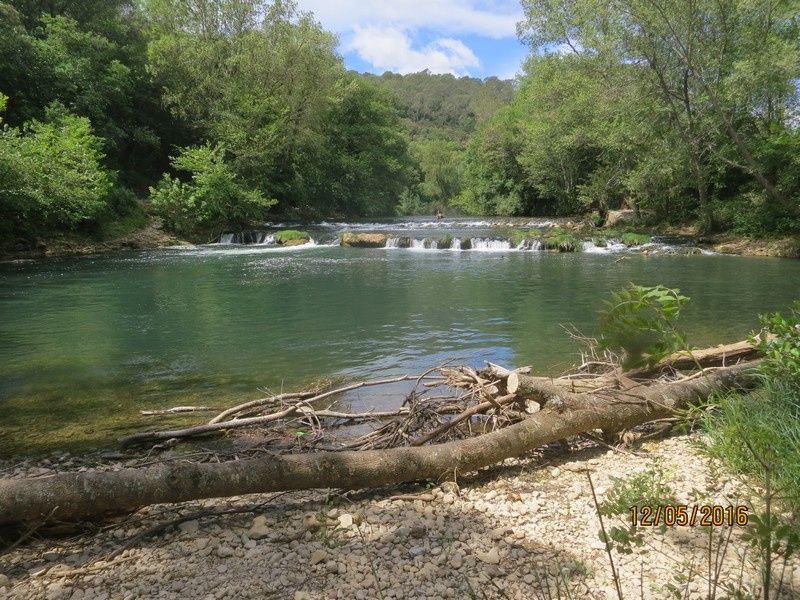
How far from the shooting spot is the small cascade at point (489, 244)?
944 inches

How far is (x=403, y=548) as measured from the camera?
3.04 metres

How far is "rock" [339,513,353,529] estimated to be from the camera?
328 cm

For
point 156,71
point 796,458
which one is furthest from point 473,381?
Result: point 156,71

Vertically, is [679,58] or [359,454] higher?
[679,58]

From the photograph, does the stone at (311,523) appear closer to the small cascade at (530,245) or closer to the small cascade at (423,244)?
the small cascade at (530,245)

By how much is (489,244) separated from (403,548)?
71.8 feet

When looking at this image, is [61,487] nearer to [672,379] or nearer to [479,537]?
[479,537]

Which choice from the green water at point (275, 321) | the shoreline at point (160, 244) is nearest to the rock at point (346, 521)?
the green water at point (275, 321)

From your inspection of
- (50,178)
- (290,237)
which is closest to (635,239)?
(290,237)

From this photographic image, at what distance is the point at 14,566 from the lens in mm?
2982

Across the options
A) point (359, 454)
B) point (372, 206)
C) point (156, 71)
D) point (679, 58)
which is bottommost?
point (359, 454)

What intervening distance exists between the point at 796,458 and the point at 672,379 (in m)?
2.20

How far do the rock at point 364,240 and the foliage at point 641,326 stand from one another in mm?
20820
